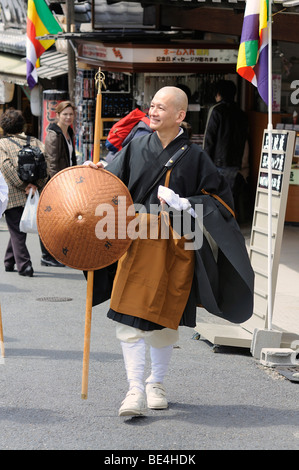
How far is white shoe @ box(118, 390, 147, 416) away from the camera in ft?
16.7

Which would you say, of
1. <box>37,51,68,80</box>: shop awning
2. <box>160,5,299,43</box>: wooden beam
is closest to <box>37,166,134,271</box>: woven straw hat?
<box>160,5,299,43</box>: wooden beam

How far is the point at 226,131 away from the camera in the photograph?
505 inches

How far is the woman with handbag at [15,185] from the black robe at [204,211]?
190 inches

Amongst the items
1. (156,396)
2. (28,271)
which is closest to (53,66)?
(28,271)

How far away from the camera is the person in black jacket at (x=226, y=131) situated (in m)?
12.6

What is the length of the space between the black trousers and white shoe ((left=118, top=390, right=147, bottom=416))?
204 inches

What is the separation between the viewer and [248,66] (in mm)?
7000

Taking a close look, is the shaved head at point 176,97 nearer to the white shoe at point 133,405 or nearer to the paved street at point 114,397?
the white shoe at point 133,405

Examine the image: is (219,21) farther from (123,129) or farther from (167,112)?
(167,112)

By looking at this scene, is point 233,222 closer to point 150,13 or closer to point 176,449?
point 176,449

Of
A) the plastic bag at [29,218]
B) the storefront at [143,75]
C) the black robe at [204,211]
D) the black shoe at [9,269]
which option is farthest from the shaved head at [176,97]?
the storefront at [143,75]

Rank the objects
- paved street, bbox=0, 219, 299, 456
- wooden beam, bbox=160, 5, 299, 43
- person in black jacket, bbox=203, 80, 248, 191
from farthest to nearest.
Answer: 1. person in black jacket, bbox=203, 80, 248, 191
2. wooden beam, bbox=160, 5, 299, 43
3. paved street, bbox=0, 219, 299, 456

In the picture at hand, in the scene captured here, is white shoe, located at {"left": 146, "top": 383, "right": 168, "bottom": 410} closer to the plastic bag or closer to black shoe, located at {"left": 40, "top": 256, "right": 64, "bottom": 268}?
the plastic bag

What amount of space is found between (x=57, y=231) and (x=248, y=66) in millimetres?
2673
